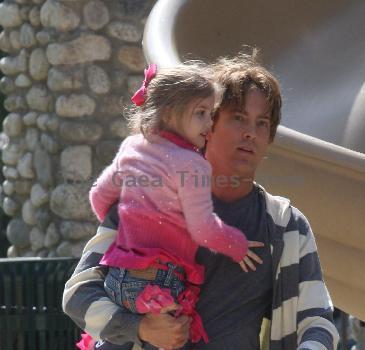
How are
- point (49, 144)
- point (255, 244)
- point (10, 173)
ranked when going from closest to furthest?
1. point (255, 244)
2. point (49, 144)
3. point (10, 173)

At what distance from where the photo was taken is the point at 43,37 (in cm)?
592

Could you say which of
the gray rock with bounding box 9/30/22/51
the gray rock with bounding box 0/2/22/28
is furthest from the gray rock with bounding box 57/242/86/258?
the gray rock with bounding box 0/2/22/28

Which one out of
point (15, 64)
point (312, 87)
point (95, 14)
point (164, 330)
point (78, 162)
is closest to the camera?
point (164, 330)

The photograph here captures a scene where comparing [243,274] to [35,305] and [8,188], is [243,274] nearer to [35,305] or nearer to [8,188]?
[35,305]

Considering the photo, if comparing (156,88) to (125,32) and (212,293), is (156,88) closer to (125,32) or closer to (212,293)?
(212,293)

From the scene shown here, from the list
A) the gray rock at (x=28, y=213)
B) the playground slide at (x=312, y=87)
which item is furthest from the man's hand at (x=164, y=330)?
the gray rock at (x=28, y=213)

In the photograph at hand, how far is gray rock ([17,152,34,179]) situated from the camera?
20.4ft

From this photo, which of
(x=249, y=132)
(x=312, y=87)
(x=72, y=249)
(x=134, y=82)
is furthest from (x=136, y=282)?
(x=72, y=249)

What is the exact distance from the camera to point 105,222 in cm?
254

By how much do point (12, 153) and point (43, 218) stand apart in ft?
1.89

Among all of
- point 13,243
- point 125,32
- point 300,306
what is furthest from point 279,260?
point 13,243

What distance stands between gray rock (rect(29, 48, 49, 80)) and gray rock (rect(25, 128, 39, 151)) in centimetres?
30

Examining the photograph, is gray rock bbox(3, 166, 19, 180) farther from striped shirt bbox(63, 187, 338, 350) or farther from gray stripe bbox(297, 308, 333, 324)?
gray stripe bbox(297, 308, 333, 324)

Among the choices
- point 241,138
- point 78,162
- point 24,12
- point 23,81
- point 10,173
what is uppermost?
point 241,138
